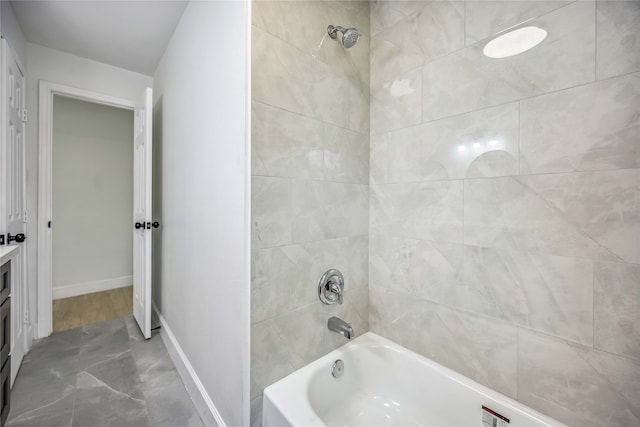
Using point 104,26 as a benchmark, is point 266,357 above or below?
below

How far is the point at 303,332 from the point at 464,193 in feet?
3.39

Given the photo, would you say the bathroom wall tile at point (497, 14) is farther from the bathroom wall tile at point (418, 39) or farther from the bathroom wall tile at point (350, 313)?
the bathroom wall tile at point (350, 313)

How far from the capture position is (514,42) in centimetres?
111

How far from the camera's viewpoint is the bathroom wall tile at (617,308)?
881mm

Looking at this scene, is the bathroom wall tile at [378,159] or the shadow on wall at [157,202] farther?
the shadow on wall at [157,202]

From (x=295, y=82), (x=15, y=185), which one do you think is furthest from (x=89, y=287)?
(x=295, y=82)

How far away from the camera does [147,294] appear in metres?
2.21

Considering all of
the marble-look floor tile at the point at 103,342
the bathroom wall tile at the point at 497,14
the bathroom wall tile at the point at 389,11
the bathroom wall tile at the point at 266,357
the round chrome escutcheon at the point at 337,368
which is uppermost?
the bathroom wall tile at the point at 389,11

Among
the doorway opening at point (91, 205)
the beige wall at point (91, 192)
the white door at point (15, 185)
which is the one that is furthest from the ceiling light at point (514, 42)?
the beige wall at point (91, 192)

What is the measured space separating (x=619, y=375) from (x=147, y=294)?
280 cm

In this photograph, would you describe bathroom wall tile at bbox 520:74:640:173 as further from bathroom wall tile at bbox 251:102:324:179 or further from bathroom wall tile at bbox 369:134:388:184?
bathroom wall tile at bbox 251:102:324:179

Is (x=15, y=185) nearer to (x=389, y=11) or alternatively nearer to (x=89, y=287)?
(x=89, y=287)

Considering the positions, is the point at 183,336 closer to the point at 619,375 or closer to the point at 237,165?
the point at 237,165

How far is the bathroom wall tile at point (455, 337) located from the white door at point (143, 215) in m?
1.94
